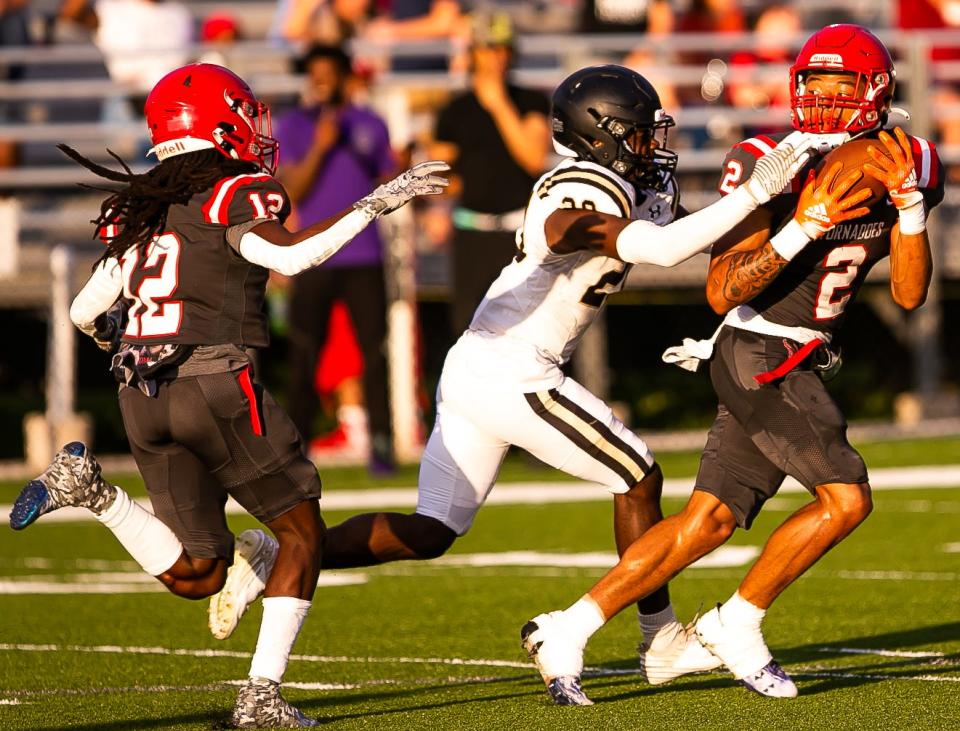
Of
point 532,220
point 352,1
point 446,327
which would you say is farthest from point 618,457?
point 446,327

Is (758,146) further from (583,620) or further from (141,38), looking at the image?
(141,38)

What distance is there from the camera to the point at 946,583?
7.68 metres

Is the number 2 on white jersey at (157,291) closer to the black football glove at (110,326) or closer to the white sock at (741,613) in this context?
the black football glove at (110,326)

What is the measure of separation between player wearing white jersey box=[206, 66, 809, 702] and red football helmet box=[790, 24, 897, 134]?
0.52 feet

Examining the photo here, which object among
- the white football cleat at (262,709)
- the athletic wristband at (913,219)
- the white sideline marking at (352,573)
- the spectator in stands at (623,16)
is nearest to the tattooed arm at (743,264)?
the athletic wristband at (913,219)

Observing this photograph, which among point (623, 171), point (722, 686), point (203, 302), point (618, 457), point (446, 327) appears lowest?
point (446, 327)

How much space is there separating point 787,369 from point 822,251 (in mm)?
356

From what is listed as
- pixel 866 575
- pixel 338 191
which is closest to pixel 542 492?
pixel 338 191

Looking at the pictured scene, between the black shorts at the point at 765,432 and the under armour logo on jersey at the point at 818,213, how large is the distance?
0.53 meters

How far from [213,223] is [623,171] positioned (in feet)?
3.91

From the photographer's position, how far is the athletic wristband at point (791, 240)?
204 inches

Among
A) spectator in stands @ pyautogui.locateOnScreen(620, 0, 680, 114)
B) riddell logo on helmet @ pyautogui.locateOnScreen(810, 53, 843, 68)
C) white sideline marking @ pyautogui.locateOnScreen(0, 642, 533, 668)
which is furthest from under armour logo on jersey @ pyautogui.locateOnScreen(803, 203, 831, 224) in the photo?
spectator in stands @ pyautogui.locateOnScreen(620, 0, 680, 114)

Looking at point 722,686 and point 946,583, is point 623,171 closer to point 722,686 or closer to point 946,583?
point 722,686

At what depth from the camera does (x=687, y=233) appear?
5074mm
